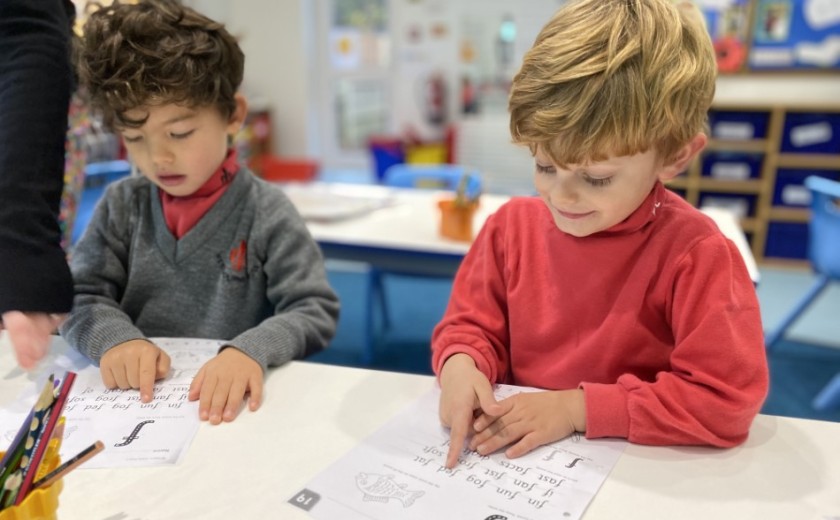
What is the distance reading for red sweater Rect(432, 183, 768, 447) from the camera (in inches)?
27.5

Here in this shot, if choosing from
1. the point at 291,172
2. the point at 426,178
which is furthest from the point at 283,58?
the point at 426,178

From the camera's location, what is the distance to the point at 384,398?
79cm

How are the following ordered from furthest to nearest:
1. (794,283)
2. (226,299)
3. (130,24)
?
(794,283)
(226,299)
(130,24)

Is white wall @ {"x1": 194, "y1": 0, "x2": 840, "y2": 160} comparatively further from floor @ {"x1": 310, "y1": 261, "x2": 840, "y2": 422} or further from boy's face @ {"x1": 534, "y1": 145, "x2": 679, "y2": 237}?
boy's face @ {"x1": 534, "y1": 145, "x2": 679, "y2": 237}

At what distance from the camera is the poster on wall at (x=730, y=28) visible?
11.8 feet

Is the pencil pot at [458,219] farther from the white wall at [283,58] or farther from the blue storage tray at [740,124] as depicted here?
the white wall at [283,58]

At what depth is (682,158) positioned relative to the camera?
2.53ft

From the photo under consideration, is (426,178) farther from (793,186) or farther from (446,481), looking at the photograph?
(793,186)

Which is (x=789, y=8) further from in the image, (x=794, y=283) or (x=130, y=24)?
(x=130, y=24)

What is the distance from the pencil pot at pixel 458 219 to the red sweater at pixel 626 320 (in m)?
0.74

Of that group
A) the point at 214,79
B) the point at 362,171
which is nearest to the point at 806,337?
the point at 214,79

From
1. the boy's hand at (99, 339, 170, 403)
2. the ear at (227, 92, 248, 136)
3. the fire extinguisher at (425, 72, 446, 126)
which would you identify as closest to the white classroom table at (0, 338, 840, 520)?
the boy's hand at (99, 339, 170, 403)

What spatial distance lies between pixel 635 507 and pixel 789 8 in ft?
12.5

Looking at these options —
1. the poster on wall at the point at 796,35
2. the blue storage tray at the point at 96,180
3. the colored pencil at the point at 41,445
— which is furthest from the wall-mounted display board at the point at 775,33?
the colored pencil at the point at 41,445
